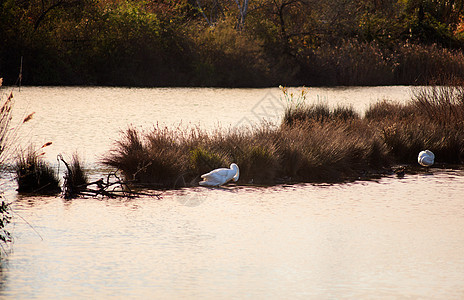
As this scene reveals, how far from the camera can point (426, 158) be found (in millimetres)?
Answer: 11688

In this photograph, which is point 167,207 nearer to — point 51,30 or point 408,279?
point 408,279

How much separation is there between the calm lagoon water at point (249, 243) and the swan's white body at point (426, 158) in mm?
720

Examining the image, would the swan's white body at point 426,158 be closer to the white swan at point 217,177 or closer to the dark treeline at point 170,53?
the white swan at point 217,177

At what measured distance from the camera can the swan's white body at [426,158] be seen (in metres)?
11.7

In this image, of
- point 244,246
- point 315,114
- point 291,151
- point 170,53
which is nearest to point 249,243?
point 244,246

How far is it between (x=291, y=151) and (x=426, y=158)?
2.44 m

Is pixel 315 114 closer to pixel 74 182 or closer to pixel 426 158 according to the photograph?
pixel 426 158

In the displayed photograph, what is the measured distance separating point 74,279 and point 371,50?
2875 cm

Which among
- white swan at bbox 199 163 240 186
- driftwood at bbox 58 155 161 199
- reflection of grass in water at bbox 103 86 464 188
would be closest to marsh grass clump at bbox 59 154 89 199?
driftwood at bbox 58 155 161 199

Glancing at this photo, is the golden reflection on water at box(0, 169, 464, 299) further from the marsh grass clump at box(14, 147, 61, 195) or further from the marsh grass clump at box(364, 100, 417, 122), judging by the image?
the marsh grass clump at box(364, 100, 417, 122)

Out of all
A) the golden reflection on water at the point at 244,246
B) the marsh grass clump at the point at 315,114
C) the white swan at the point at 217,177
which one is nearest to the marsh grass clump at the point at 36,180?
the golden reflection on water at the point at 244,246

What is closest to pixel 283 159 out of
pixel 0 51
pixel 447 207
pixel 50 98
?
pixel 447 207

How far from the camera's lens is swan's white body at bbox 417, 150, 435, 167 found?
460 inches

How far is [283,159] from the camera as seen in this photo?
10.5 m
